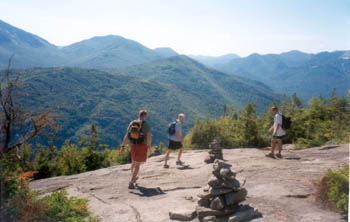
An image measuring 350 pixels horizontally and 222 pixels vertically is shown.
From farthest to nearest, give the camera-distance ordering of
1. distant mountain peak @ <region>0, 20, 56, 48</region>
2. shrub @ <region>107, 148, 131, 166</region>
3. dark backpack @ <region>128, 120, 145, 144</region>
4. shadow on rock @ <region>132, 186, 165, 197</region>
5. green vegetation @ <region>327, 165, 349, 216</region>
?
1. shrub @ <region>107, 148, 131, 166</region>
2. distant mountain peak @ <region>0, 20, 56, 48</region>
3. dark backpack @ <region>128, 120, 145, 144</region>
4. shadow on rock @ <region>132, 186, 165, 197</region>
5. green vegetation @ <region>327, 165, 349, 216</region>

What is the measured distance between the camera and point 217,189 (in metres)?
5.39

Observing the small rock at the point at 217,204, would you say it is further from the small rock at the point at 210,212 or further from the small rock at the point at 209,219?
the small rock at the point at 209,219

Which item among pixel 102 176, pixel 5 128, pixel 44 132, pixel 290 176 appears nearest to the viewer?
pixel 5 128

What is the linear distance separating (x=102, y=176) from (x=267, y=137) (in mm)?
12130

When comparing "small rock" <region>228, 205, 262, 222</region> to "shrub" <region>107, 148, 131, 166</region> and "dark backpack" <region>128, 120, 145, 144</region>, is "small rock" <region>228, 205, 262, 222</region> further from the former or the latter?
"shrub" <region>107, 148, 131, 166</region>

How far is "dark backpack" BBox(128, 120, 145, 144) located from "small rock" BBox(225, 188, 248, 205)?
314 centimetres

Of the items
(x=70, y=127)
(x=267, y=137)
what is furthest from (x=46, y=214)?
(x=70, y=127)

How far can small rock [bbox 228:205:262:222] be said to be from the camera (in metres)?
4.81

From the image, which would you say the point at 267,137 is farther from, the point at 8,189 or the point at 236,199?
the point at 8,189

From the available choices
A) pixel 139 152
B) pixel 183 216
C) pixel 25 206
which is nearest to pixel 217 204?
pixel 183 216

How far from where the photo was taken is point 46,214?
17.9 feet

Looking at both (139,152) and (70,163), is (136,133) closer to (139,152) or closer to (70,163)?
(139,152)

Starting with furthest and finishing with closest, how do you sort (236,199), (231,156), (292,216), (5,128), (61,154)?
(61,154)
(231,156)
(5,128)
(236,199)
(292,216)

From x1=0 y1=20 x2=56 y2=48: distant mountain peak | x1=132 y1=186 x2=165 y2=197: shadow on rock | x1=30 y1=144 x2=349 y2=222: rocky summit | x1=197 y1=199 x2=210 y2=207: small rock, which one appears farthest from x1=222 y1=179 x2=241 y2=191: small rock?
x1=0 y1=20 x2=56 y2=48: distant mountain peak
